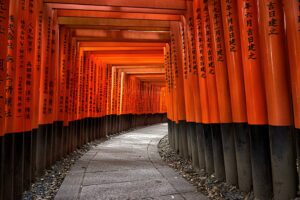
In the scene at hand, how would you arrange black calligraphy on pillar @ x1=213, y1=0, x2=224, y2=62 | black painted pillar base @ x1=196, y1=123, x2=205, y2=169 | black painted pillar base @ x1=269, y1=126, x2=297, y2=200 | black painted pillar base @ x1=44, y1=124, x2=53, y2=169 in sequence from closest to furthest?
black painted pillar base @ x1=269, y1=126, x2=297, y2=200 → black calligraphy on pillar @ x1=213, y1=0, x2=224, y2=62 → black painted pillar base @ x1=196, y1=123, x2=205, y2=169 → black painted pillar base @ x1=44, y1=124, x2=53, y2=169

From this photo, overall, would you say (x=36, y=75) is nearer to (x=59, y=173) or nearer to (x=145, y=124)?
(x=59, y=173)

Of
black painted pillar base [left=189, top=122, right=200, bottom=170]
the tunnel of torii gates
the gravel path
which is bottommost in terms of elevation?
the gravel path

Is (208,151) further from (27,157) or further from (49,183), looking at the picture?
(27,157)

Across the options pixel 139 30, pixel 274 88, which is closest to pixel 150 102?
pixel 139 30

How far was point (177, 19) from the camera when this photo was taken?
7.54m

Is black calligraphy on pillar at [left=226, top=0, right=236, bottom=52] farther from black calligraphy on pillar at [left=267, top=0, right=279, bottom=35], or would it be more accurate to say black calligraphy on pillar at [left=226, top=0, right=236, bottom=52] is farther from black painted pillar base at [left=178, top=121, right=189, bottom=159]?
black painted pillar base at [left=178, top=121, right=189, bottom=159]

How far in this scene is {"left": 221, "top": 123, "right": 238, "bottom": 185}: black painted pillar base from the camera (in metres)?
4.30

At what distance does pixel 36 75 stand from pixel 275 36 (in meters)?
4.07

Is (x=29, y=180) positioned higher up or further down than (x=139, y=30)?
further down

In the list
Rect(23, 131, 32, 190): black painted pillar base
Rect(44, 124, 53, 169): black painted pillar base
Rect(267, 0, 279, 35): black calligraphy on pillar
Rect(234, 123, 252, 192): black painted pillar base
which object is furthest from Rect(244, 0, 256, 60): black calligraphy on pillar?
Rect(44, 124, 53, 169): black painted pillar base

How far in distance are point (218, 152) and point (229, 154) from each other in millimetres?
427

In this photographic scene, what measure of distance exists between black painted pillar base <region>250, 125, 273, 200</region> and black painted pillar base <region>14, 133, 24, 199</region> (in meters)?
3.27

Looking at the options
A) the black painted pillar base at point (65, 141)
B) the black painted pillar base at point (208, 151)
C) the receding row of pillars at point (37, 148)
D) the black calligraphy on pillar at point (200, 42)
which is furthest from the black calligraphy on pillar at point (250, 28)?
the black painted pillar base at point (65, 141)

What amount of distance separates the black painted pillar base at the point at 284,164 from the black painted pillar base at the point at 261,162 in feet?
0.60
